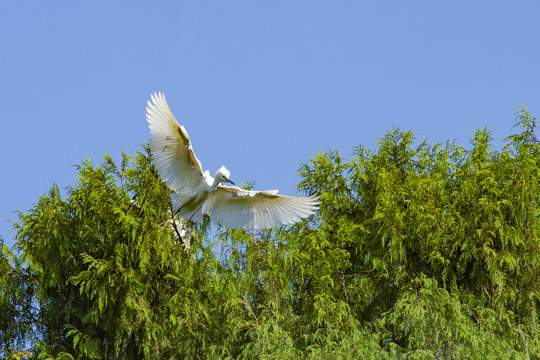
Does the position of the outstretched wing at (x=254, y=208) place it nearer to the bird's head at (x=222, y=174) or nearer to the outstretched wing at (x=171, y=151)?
the bird's head at (x=222, y=174)

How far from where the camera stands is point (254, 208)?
660 cm

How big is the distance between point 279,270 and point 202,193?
894mm

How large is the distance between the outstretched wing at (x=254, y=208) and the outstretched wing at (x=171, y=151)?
234mm

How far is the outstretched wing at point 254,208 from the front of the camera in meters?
6.38

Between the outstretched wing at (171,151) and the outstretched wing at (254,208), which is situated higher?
the outstretched wing at (171,151)

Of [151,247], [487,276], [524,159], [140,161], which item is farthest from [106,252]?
[524,159]

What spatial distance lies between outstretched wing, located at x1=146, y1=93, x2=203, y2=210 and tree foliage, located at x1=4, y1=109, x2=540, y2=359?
1.24 ft

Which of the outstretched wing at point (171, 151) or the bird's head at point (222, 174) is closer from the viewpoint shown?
the outstretched wing at point (171, 151)

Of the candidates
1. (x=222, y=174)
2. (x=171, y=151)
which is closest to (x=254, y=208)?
(x=222, y=174)

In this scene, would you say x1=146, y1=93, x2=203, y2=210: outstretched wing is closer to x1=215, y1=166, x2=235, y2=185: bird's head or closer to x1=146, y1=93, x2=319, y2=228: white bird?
x1=146, y1=93, x2=319, y2=228: white bird

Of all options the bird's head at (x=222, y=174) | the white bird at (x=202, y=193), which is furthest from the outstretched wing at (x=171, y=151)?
the bird's head at (x=222, y=174)

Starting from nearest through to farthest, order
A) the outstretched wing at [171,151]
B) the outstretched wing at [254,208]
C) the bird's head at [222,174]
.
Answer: the outstretched wing at [171,151] < the outstretched wing at [254,208] < the bird's head at [222,174]

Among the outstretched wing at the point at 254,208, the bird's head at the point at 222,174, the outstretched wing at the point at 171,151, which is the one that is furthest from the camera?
the bird's head at the point at 222,174

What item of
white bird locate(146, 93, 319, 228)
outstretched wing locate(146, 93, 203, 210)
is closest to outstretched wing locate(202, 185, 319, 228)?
white bird locate(146, 93, 319, 228)
